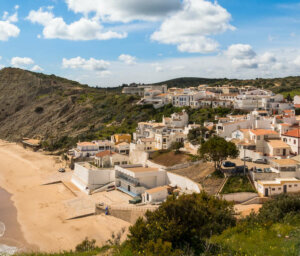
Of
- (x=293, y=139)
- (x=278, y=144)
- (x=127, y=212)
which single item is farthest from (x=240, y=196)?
(x=293, y=139)

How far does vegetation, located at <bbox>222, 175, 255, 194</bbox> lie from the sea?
53.9 ft

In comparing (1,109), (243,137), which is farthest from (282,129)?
(1,109)

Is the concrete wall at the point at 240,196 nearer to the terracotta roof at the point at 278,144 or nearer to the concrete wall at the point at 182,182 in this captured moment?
the concrete wall at the point at 182,182

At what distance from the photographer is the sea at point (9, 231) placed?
21688 millimetres

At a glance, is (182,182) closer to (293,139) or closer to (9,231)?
(293,139)

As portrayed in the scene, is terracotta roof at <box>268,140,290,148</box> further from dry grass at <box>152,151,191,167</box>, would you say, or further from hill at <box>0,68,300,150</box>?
hill at <box>0,68,300,150</box>

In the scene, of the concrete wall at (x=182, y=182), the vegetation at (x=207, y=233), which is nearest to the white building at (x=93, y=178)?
the concrete wall at (x=182, y=182)

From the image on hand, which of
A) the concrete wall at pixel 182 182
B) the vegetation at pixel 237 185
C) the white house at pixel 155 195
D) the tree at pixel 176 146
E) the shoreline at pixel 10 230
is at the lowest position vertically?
the shoreline at pixel 10 230

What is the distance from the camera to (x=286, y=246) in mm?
12219

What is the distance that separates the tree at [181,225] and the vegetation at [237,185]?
860 cm

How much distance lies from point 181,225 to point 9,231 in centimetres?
1768

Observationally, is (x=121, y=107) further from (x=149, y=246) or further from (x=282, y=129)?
(x=149, y=246)

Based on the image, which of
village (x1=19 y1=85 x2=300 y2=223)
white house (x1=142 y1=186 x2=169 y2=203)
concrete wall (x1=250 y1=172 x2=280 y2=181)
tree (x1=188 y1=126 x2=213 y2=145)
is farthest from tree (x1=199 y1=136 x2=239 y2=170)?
tree (x1=188 y1=126 x2=213 y2=145)

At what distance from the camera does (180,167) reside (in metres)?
33.0
